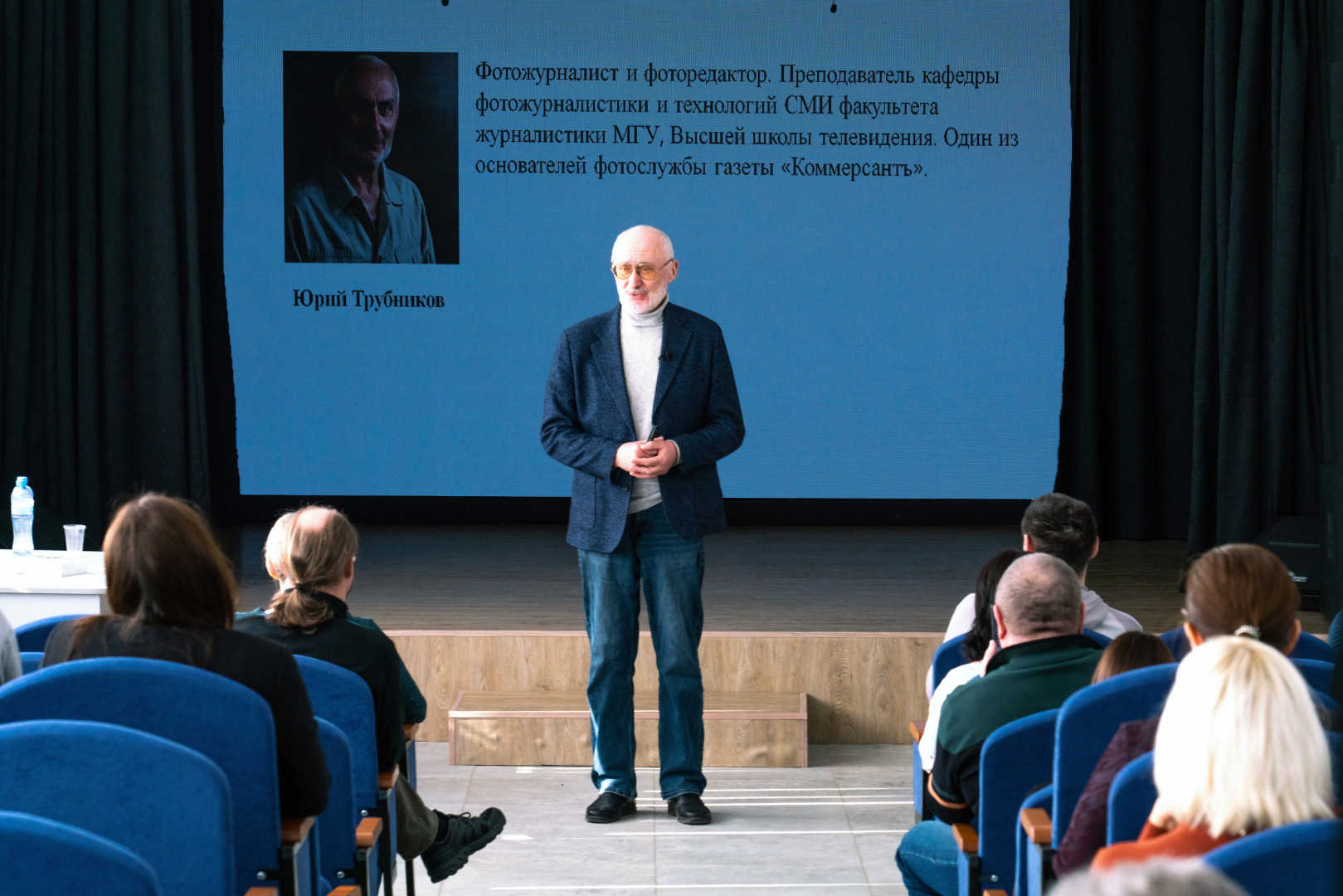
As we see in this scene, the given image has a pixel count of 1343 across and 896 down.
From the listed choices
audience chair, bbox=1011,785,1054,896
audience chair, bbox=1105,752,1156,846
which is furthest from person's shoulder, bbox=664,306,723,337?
audience chair, bbox=1105,752,1156,846

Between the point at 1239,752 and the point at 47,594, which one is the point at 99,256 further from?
the point at 1239,752

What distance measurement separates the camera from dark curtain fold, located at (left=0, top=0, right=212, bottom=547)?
6.29 meters

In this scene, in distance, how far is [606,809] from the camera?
3.48m

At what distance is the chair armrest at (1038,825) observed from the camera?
194 centimetres

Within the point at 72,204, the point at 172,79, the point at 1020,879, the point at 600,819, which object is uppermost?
the point at 172,79

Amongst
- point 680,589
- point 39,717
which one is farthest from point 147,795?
point 680,589

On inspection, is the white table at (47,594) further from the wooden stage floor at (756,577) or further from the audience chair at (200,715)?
the audience chair at (200,715)

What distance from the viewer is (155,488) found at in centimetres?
662

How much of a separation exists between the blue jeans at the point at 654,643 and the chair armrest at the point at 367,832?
1224 millimetres

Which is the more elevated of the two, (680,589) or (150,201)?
(150,201)

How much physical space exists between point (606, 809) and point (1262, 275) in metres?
4.06

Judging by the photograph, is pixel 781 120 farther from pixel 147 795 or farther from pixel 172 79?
pixel 147 795

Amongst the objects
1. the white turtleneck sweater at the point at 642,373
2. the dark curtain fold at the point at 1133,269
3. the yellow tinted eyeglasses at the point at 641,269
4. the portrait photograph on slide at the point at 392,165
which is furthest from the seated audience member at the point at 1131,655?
the dark curtain fold at the point at 1133,269

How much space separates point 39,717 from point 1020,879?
1.41 metres
